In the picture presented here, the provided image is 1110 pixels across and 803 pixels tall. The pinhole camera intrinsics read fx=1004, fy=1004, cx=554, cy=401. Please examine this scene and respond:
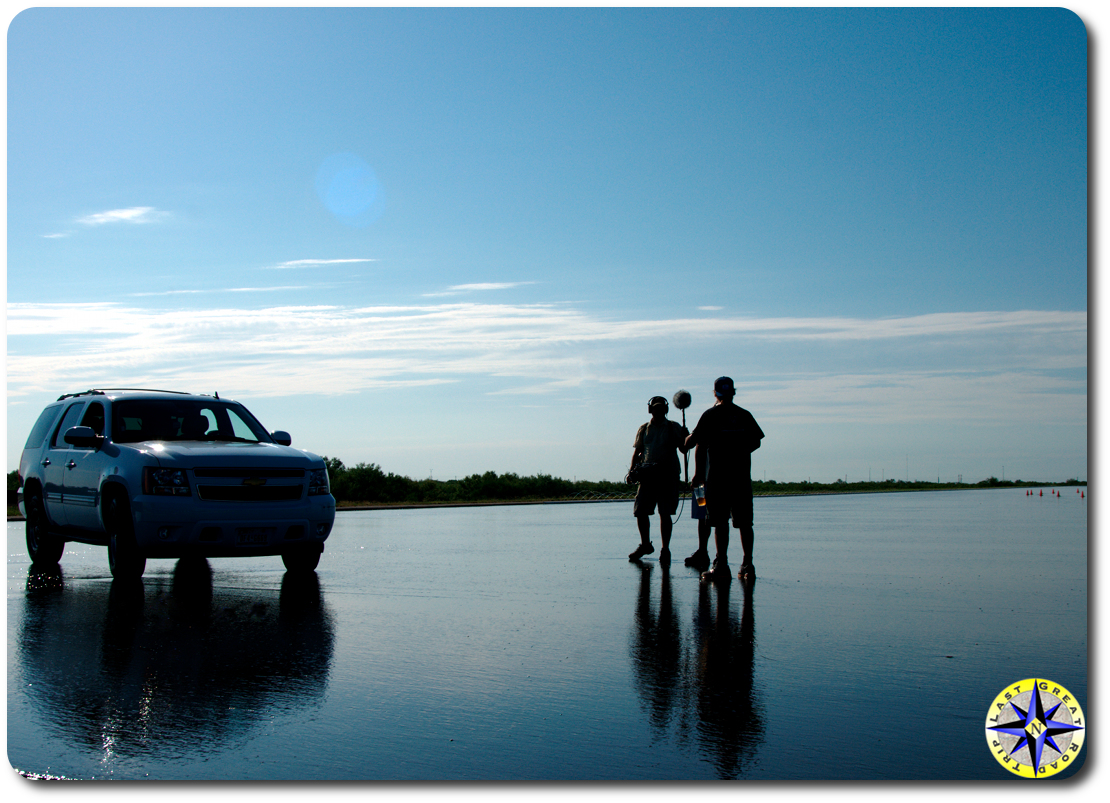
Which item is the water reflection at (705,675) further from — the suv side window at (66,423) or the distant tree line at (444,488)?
the distant tree line at (444,488)

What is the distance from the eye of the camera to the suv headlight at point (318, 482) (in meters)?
10.7

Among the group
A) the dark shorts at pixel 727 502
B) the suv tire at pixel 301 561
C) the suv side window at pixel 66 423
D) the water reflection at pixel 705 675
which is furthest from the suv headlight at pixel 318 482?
the dark shorts at pixel 727 502

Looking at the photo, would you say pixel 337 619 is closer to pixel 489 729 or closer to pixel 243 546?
pixel 243 546

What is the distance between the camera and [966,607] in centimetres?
856

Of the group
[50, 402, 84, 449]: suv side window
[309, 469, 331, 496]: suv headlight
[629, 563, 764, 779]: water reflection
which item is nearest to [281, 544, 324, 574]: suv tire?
[309, 469, 331, 496]: suv headlight

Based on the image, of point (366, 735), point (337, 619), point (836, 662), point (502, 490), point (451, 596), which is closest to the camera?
point (366, 735)

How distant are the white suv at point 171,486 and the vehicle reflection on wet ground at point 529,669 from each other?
0.50 meters

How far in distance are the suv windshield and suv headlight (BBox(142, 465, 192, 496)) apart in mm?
1140

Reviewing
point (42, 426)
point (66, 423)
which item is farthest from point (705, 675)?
point (42, 426)

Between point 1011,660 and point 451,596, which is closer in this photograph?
point 1011,660

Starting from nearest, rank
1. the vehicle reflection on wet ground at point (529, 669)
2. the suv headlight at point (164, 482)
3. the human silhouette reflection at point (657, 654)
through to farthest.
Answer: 1. the vehicle reflection on wet ground at point (529, 669)
2. the human silhouette reflection at point (657, 654)
3. the suv headlight at point (164, 482)

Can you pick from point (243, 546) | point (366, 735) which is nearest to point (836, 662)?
point (366, 735)

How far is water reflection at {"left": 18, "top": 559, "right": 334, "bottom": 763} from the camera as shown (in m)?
4.89

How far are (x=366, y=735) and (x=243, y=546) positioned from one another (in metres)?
5.72
